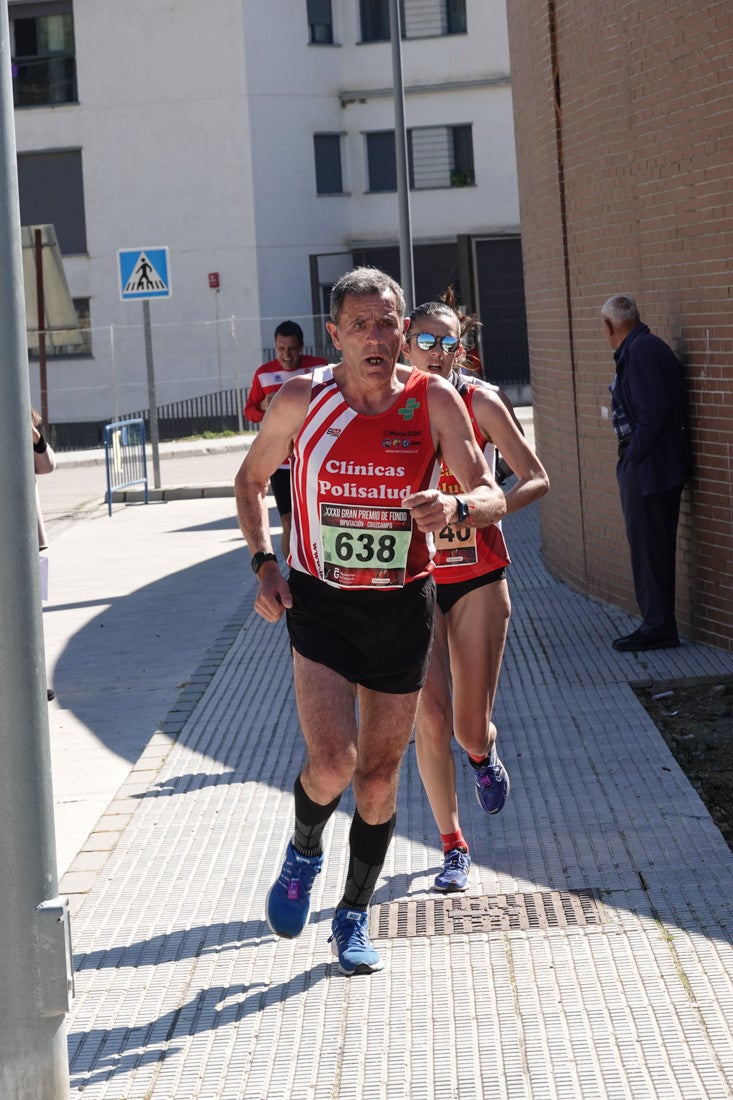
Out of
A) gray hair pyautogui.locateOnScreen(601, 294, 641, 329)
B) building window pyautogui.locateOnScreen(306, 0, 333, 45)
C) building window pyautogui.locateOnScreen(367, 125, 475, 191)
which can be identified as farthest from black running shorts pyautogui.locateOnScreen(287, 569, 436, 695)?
building window pyautogui.locateOnScreen(367, 125, 475, 191)

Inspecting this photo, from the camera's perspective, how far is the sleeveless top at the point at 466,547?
5.86 m

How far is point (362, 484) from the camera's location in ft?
15.8

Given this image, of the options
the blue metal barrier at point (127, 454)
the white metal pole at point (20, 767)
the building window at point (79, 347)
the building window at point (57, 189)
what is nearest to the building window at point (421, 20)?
the building window at point (57, 189)

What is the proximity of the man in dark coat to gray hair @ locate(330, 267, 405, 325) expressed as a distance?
4.59 meters

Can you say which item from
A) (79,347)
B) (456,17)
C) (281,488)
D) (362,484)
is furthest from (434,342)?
(456,17)

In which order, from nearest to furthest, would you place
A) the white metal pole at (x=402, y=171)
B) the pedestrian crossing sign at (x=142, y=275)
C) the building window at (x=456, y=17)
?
the white metal pole at (x=402, y=171) < the pedestrian crossing sign at (x=142, y=275) < the building window at (x=456, y=17)

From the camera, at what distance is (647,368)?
9.29 metres

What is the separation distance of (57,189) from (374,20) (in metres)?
8.69

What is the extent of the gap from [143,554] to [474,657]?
10614 mm

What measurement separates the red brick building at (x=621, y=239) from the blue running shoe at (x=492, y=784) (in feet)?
10.8

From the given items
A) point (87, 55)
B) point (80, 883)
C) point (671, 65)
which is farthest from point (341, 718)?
point (87, 55)

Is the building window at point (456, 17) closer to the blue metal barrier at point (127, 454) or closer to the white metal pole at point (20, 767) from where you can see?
the blue metal barrier at point (127, 454)

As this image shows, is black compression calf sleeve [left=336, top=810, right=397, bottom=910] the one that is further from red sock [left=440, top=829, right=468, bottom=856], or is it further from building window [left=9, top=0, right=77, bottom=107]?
building window [left=9, top=0, right=77, bottom=107]

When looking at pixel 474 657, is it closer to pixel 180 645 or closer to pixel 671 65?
pixel 671 65
